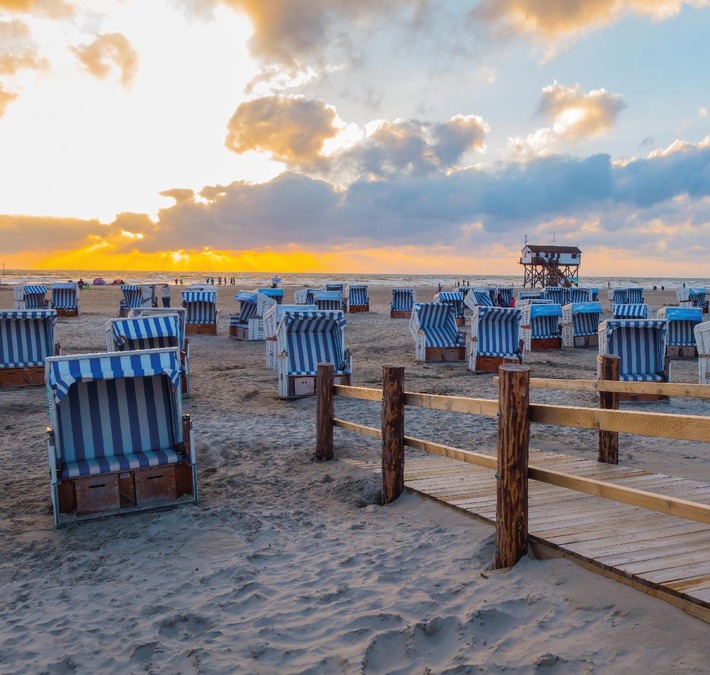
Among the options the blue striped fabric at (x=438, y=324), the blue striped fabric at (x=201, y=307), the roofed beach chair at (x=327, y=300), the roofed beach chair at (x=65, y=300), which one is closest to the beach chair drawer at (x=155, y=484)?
the blue striped fabric at (x=438, y=324)

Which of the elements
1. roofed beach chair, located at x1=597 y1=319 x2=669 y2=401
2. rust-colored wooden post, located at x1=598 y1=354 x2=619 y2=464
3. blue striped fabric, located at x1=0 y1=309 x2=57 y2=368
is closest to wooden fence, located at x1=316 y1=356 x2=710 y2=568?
Result: rust-colored wooden post, located at x1=598 y1=354 x2=619 y2=464

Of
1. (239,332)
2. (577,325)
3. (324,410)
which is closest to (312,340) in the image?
(324,410)

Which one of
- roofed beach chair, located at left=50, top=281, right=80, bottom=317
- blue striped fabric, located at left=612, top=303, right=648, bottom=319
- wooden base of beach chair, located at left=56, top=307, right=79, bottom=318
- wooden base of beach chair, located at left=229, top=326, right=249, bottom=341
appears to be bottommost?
wooden base of beach chair, located at left=229, top=326, right=249, bottom=341

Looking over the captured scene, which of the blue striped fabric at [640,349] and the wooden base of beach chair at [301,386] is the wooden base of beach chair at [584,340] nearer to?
the blue striped fabric at [640,349]

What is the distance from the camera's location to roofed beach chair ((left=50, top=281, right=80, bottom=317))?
29.0m

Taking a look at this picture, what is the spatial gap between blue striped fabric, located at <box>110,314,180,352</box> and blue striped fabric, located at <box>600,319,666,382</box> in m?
7.73

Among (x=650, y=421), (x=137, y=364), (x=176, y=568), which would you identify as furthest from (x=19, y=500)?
(x=650, y=421)

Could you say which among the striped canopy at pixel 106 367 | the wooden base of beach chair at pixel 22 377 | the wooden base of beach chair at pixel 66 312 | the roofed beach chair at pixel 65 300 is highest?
the roofed beach chair at pixel 65 300

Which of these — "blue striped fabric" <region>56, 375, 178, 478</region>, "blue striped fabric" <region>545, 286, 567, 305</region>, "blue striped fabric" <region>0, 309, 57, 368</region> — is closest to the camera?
"blue striped fabric" <region>56, 375, 178, 478</region>

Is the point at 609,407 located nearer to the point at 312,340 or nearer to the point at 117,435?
the point at 117,435

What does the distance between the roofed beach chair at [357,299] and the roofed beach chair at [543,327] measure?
15319 millimetres

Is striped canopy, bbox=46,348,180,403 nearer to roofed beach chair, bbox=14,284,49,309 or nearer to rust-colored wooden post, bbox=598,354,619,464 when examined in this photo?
rust-colored wooden post, bbox=598,354,619,464

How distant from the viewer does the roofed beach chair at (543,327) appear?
18.6m

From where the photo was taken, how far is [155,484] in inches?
234
